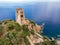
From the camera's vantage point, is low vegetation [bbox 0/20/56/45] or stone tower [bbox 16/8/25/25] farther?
stone tower [bbox 16/8/25/25]

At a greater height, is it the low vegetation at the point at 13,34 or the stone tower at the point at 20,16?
the stone tower at the point at 20,16

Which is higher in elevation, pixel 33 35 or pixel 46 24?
pixel 33 35

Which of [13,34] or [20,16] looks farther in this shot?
[20,16]

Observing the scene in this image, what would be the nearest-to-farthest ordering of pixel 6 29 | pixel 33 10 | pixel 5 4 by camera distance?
pixel 6 29 < pixel 5 4 < pixel 33 10

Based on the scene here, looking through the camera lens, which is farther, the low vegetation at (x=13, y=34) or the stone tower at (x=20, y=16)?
the stone tower at (x=20, y=16)

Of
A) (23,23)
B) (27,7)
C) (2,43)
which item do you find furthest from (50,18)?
(2,43)

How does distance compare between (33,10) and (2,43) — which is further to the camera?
(33,10)

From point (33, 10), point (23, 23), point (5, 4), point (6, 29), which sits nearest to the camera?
point (6, 29)

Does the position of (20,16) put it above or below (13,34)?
above

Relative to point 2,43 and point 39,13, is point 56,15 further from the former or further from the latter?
point 2,43

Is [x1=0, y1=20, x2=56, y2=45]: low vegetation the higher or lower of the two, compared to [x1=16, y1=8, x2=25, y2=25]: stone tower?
lower
